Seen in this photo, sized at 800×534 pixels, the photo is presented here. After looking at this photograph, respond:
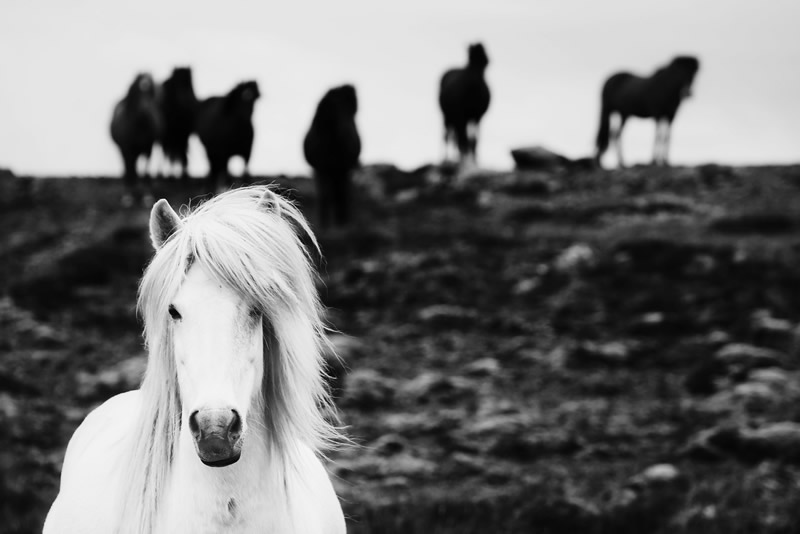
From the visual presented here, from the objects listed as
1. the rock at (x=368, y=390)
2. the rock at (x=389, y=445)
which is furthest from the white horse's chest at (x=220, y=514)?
the rock at (x=368, y=390)

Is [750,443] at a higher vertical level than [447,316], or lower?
lower

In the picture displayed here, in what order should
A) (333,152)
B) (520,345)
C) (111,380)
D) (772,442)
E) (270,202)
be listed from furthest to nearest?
(333,152), (520,345), (111,380), (772,442), (270,202)

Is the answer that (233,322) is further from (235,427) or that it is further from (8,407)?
(8,407)

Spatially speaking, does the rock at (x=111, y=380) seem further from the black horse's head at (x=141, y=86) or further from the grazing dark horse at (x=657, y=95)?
the grazing dark horse at (x=657, y=95)

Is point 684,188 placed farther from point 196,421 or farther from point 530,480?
point 196,421

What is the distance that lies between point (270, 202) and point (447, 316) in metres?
11.4

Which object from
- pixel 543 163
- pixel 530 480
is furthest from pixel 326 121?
pixel 530 480

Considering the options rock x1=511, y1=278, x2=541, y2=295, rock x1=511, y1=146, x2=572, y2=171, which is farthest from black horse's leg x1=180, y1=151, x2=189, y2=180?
rock x1=511, y1=278, x2=541, y2=295

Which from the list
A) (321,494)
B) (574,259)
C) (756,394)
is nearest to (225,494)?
(321,494)

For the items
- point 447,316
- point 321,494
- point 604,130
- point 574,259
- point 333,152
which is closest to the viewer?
point 321,494

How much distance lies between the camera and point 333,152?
1847 centimetres

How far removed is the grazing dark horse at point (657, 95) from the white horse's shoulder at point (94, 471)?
20490mm

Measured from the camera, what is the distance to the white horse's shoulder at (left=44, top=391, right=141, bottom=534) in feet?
13.3

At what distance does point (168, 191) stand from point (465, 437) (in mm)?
11970
